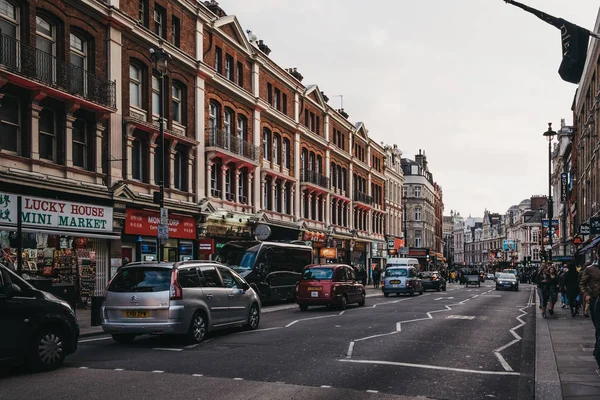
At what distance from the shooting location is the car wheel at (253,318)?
Result: 16.4m

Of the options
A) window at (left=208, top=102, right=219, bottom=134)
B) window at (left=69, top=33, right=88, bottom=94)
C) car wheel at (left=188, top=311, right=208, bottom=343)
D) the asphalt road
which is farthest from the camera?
window at (left=208, top=102, right=219, bottom=134)

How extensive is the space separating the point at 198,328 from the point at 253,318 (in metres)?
2.96

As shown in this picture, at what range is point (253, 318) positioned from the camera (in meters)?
16.6

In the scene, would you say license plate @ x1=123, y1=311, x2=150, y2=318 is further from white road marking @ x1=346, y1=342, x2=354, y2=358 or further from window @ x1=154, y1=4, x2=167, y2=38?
window @ x1=154, y1=4, x2=167, y2=38

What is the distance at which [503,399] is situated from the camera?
870cm

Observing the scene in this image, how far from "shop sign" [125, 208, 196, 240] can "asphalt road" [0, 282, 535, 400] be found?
1138 centimetres

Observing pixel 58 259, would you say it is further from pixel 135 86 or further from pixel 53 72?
pixel 135 86

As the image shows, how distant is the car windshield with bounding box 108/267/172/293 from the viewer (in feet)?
43.6

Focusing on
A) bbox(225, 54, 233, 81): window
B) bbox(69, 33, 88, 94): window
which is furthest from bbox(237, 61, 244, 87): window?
bbox(69, 33, 88, 94): window

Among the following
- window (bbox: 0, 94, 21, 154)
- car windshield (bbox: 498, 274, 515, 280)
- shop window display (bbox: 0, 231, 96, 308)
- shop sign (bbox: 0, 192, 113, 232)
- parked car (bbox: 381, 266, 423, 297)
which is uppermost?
window (bbox: 0, 94, 21, 154)

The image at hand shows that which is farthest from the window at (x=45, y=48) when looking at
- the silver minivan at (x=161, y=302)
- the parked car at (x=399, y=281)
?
the parked car at (x=399, y=281)

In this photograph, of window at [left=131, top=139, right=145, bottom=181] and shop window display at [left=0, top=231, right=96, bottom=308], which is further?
window at [left=131, top=139, right=145, bottom=181]

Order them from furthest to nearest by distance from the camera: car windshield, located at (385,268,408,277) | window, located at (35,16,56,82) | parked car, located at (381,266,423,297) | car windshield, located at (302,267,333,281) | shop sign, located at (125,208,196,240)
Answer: car windshield, located at (385,268,408,277) → parked car, located at (381,266,423,297) → shop sign, located at (125,208,196,240) → car windshield, located at (302,267,333,281) → window, located at (35,16,56,82)

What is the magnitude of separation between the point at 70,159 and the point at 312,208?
2807 centimetres
